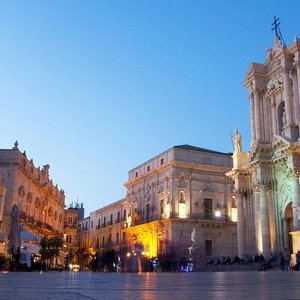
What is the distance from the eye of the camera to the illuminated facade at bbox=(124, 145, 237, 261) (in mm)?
45062

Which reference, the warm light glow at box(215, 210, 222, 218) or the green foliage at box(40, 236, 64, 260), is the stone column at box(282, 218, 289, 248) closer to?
the green foliage at box(40, 236, 64, 260)

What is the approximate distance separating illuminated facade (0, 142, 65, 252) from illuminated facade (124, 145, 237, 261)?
11682 millimetres

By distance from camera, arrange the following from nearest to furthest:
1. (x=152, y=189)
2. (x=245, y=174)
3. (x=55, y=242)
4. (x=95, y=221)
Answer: (x=245, y=174) < (x=55, y=242) < (x=152, y=189) < (x=95, y=221)

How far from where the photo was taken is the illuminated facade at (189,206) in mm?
45062

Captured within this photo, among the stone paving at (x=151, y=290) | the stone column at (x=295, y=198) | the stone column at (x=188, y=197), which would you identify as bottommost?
the stone paving at (x=151, y=290)

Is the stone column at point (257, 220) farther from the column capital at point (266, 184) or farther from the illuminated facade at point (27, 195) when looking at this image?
the illuminated facade at point (27, 195)

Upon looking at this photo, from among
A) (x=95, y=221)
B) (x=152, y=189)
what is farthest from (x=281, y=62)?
(x=95, y=221)

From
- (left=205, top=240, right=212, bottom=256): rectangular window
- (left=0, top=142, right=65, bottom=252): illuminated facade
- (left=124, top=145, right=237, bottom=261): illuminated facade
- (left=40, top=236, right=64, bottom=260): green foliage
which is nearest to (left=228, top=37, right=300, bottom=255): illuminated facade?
(left=40, top=236, right=64, bottom=260): green foliage

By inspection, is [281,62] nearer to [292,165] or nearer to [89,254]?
[292,165]

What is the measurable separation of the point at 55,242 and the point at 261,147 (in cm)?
1870

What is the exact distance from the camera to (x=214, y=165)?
48.3 metres

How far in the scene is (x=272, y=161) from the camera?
1110 inches

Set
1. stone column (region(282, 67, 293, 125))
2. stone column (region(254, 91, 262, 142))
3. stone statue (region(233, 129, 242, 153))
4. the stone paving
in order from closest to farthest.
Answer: the stone paving → stone column (region(282, 67, 293, 125)) → stone column (region(254, 91, 262, 142)) → stone statue (region(233, 129, 242, 153))

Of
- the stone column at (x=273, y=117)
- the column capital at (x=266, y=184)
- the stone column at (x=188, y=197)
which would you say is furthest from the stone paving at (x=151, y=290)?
the stone column at (x=188, y=197)
